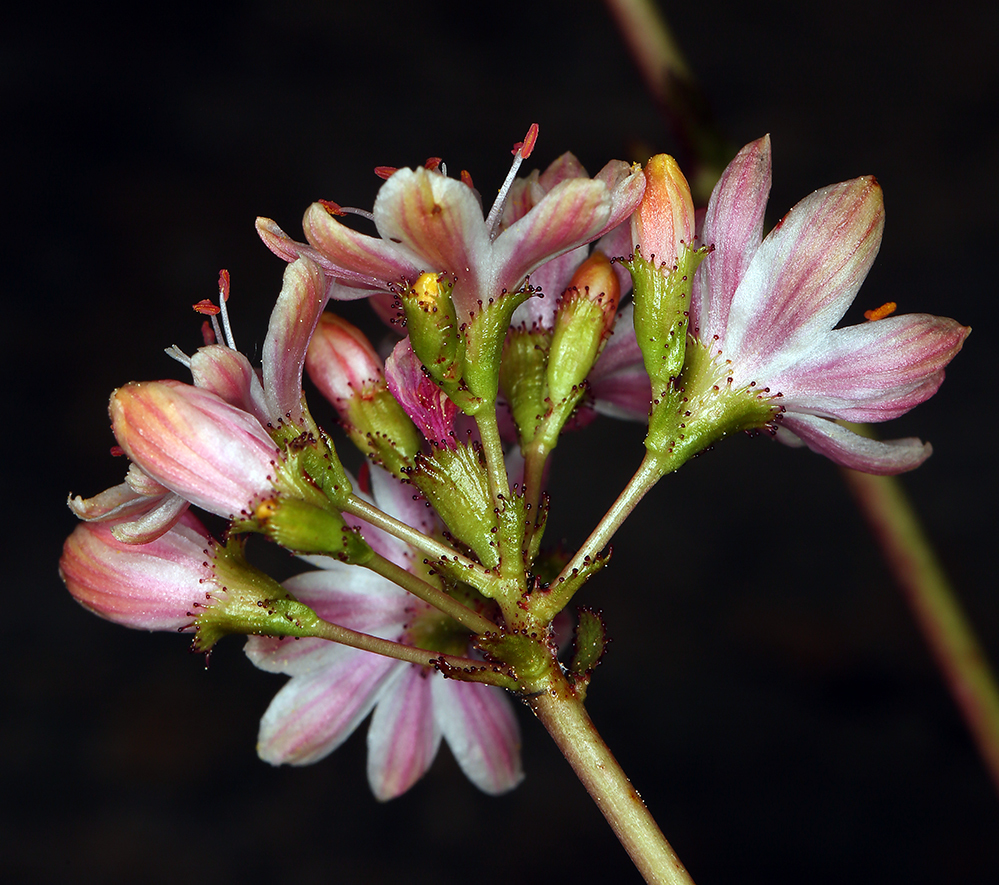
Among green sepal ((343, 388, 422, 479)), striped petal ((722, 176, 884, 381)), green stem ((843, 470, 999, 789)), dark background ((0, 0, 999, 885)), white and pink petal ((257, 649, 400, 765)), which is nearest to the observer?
striped petal ((722, 176, 884, 381))

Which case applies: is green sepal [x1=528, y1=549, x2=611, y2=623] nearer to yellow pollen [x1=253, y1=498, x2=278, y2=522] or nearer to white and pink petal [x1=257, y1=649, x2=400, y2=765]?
yellow pollen [x1=253, y1=498, x2=278, y2=522]

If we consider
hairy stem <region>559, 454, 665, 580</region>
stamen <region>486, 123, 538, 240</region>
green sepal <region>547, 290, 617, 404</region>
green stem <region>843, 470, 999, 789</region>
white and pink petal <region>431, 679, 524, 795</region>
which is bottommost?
green stem <region>843, 470, 999, 789</region>

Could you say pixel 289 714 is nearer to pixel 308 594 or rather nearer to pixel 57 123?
pixel 308 594

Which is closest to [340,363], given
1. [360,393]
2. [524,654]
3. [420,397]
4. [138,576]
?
[360,393]

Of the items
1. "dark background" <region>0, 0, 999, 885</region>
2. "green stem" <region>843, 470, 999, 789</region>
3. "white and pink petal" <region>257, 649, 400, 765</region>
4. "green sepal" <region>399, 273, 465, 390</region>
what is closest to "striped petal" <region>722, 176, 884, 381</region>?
"green sepal" <region>399, 273, 465, 390</region>

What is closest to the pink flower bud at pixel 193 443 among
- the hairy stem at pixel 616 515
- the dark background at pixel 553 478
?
the hairy stem at pixel 616 515

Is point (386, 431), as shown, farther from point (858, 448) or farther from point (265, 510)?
point (858, 448)

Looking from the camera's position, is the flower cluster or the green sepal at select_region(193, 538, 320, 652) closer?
the flower cluster

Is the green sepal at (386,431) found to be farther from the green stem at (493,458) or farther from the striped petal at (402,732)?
the striped petal at (402,732)
